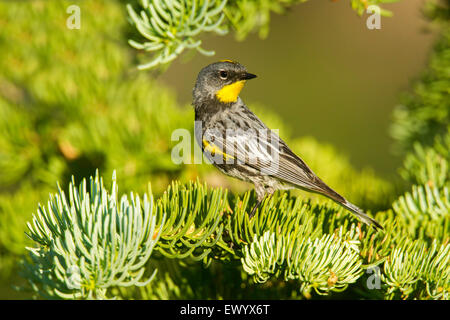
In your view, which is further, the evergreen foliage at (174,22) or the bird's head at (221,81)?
the bird's head at (221,81)

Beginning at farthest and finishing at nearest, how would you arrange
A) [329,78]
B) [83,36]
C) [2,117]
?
[329,78] < [83,36] < [2,117]

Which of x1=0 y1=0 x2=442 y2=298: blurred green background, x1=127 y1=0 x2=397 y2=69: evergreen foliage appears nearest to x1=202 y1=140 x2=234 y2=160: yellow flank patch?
x1=0 y1=0 x2=442 y2=298: blurred green background

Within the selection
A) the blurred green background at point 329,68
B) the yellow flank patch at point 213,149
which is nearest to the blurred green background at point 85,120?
the yellow flank patch at point 213,149

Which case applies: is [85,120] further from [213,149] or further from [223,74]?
[223,74]

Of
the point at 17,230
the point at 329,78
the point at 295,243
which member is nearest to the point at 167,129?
the point at 17,230

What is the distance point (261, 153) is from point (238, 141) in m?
0.16

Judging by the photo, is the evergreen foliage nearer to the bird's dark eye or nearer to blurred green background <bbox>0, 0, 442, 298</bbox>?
blurred green background <bbox>0, 0, 442, 298</bbox>

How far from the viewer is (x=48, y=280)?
1314 millimetres

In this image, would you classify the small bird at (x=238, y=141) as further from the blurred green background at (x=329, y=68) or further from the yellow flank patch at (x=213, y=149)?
the blurred green background at (x=329, y=68)

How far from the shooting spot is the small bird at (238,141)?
2.64m

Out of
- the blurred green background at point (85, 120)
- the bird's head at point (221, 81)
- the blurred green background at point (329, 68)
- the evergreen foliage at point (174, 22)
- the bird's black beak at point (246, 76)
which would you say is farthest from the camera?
the blurred green background at point (329, 68)

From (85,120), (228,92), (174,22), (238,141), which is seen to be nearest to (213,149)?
(238,141)
